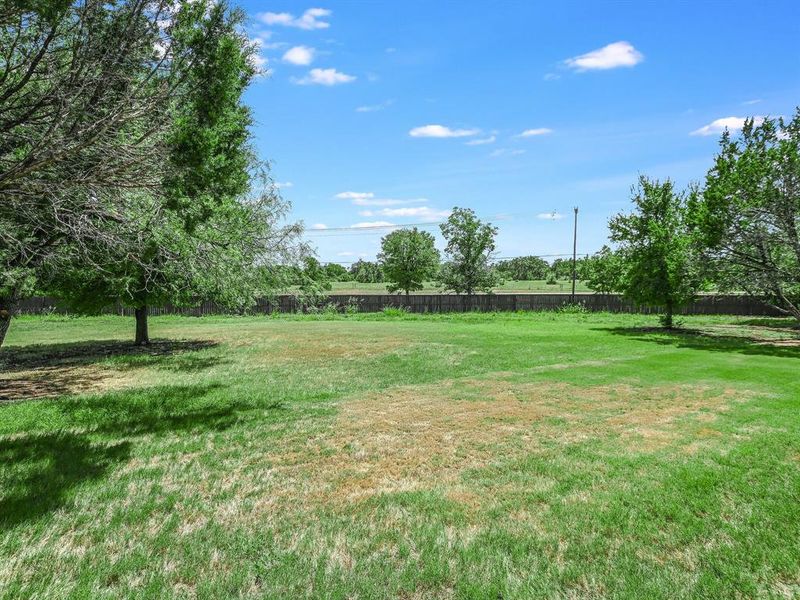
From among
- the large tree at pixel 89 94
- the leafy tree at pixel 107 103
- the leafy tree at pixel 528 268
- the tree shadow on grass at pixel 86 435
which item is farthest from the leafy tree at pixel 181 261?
the leafy tree at pixel 528 268

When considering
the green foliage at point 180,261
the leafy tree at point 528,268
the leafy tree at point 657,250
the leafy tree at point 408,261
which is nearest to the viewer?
the green foliage at point 180,261

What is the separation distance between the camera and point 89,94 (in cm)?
468

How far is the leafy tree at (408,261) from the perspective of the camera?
5503 cm

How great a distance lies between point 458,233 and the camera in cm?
4778

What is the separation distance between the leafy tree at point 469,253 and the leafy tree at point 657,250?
20323 mm

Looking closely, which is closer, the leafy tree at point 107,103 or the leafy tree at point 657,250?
the leafy tree at point 107,103

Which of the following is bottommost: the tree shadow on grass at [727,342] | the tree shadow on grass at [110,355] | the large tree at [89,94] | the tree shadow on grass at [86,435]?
the tree shadow on grass at [110,355]

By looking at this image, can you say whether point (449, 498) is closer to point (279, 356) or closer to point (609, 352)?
point (279, 356)

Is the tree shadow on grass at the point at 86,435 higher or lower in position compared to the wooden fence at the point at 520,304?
→ lower

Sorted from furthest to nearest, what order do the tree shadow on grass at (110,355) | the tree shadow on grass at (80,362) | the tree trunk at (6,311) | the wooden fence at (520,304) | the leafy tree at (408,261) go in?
1. the leafy tree at (408,261)
2. the wooden fence at (520,304)
3. the tree shadow on grass at (110,355)
4. the tree shadow on grass at (80,362)
5. the tree trunk at (6,311)

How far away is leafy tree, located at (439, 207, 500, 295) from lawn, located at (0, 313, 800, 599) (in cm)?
3701

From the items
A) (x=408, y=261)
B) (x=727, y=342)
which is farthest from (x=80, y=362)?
(x=408, y=261)

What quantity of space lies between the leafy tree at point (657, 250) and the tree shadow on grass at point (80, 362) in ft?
68.2

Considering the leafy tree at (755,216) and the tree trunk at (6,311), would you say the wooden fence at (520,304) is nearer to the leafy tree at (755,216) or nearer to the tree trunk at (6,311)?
the leafy tree at (755,216)
